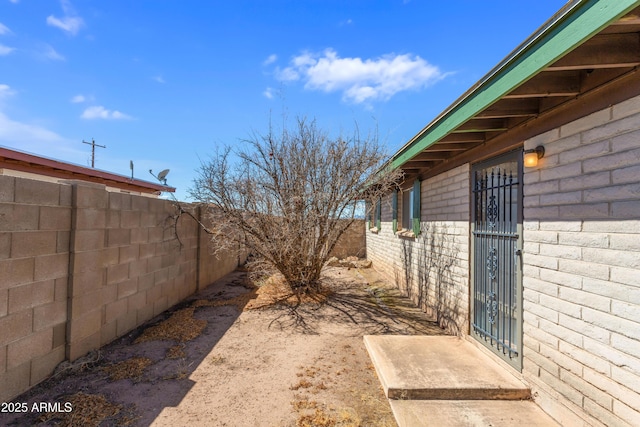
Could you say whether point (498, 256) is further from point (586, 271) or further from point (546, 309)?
point (586, 271)

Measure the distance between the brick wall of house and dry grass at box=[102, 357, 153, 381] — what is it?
1.46 feet

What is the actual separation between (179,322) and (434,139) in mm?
4787

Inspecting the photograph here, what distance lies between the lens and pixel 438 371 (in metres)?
3.17

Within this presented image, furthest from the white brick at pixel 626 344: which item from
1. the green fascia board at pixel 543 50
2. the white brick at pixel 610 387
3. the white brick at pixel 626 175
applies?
the green fascia board at pixel 543 50

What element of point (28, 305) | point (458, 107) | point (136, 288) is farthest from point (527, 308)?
point (136, 288)

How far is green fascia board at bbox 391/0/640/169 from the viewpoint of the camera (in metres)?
1.57

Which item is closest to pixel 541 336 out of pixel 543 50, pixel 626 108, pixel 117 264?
pixel 626 108

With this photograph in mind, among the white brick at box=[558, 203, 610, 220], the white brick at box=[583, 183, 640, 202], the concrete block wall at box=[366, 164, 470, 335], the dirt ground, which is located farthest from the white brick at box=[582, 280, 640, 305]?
the concrete block wall at box=[366, 164, 470, 335]

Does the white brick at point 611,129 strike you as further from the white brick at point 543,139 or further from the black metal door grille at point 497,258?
the black metal door grille at point 497,258

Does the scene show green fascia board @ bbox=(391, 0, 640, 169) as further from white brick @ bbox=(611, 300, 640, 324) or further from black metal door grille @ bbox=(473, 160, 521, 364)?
white brick @ bbox=(611, 300, 640, 324)

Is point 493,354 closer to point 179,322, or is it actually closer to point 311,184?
point 311,184

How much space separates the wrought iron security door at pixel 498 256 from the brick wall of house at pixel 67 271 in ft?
15.2

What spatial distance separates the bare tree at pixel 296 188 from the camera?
6.11m

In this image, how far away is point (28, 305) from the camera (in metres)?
2.80
